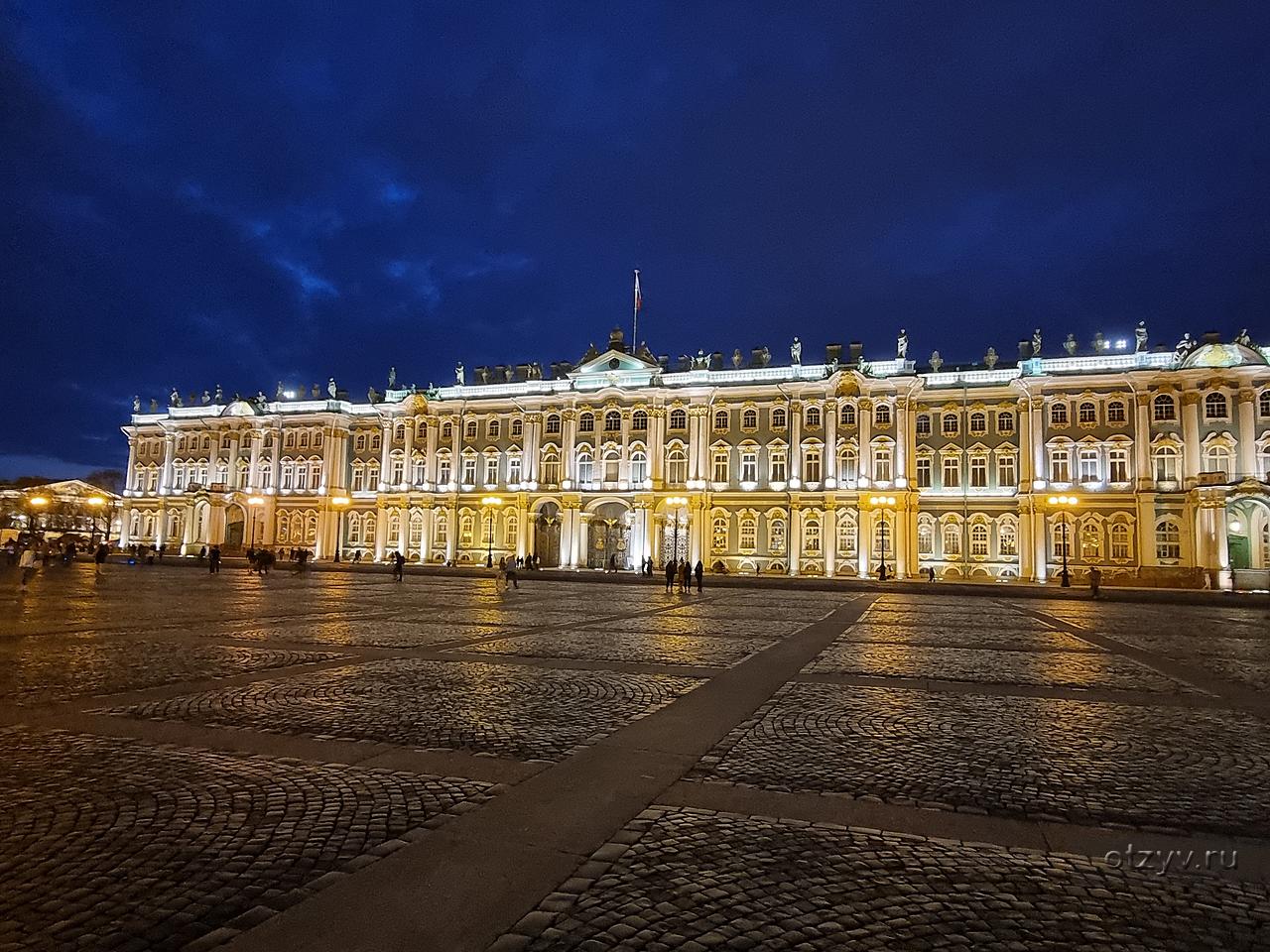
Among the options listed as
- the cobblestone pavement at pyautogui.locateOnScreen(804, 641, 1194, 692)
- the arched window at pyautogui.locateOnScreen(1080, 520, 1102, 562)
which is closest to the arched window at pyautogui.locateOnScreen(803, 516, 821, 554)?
the arched window at pyautogui.locateOnScreen(1080, 520, 1102, 562)

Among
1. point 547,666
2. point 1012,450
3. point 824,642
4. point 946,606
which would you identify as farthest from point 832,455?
point 547,666

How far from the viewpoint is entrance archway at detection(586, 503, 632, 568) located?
57.5 metres

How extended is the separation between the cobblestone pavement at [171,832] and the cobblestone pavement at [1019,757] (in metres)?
2.63

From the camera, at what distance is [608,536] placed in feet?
190

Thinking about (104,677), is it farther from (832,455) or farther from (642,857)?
(832,455)

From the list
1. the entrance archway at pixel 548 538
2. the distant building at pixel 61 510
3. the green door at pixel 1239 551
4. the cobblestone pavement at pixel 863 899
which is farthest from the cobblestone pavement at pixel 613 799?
the distant building at pixel 61 510

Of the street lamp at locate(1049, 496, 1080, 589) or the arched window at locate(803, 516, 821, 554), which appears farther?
the arched window at locate(803, 516, 821, 554)

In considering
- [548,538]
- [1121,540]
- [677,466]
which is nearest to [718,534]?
[677,466]

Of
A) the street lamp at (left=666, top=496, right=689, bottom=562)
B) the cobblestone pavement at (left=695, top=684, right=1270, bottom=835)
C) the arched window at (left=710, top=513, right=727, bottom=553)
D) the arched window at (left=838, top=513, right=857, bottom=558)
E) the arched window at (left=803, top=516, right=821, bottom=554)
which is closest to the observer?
the cobblestone pavement at (left=695, top=684, right=1270, bottom=835)

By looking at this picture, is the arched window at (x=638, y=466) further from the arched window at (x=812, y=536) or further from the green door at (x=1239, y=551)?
the green door at (x=1239, y=551)

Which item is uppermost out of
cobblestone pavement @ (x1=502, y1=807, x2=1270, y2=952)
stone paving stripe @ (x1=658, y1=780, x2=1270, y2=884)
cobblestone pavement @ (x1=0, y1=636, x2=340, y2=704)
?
cobblestone pavement @ (x1=0, y1=636, x2=340, y2=704)

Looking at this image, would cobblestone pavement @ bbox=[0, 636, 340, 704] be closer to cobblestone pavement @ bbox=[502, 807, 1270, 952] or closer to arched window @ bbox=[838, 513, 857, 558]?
cobblestone pavement @ bbox=[502, 807, 1270, 952]

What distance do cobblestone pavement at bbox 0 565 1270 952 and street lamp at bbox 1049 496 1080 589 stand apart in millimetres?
32071

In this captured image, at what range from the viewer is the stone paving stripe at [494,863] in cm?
378
